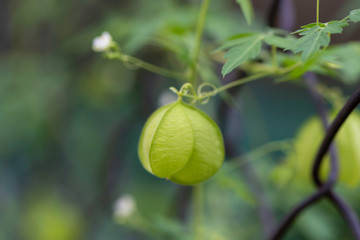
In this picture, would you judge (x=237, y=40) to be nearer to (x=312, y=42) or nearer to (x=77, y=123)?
(x=312, y=42)

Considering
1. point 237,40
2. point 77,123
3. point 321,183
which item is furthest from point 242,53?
point 77,123

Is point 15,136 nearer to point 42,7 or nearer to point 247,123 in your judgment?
point 42,7

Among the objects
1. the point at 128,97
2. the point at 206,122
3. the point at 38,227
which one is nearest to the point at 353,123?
the point at 206,122

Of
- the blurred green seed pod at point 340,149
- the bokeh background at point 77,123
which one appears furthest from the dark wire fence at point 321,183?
the bokeh background at point 77,123

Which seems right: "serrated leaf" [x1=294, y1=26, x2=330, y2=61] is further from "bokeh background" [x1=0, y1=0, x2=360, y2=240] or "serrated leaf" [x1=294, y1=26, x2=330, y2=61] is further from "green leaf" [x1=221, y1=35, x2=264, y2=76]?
"bokeh background" [x1=0, y1=0, x2=360, y2=240]

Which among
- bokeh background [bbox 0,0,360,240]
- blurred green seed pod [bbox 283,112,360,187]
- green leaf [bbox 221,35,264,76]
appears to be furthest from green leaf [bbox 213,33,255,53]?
bokeh background [bbox 0,0,360,240]

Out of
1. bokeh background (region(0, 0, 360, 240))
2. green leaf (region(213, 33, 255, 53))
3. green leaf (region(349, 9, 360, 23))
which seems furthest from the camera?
bokeh background (region(0, 0, 360, 240))
